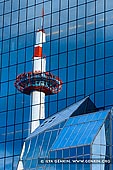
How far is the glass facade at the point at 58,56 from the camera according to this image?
231 ft

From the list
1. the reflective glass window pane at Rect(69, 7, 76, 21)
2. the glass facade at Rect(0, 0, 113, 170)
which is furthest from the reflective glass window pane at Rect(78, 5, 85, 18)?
the reflective glass window pane at Rect(69, 7, 76, 21)

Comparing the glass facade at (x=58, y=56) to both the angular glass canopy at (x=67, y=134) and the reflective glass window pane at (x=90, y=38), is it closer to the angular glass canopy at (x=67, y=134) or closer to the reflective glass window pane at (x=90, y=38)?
the reflective glass window pane at (x=90, y=38)

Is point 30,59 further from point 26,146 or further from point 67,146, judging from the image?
point 67,146

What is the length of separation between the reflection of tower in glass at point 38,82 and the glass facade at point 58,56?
0.60 meters

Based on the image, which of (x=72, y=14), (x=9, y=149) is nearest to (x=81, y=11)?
(x=72, y=14)

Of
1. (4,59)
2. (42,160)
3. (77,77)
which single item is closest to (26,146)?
(42,160)

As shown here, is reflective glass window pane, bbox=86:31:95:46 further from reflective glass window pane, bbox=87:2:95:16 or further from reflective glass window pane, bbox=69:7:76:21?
reflective glass window pane, bbox=69:7:76:21

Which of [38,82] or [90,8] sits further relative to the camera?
[38,82]

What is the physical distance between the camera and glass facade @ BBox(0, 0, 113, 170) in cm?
7031

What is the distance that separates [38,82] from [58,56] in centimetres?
400

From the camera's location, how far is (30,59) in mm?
76625

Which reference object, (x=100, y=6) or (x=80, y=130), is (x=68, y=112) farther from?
(x=100, y=6)

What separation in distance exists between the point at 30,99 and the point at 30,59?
4.91 meters

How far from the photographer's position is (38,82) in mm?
75688
